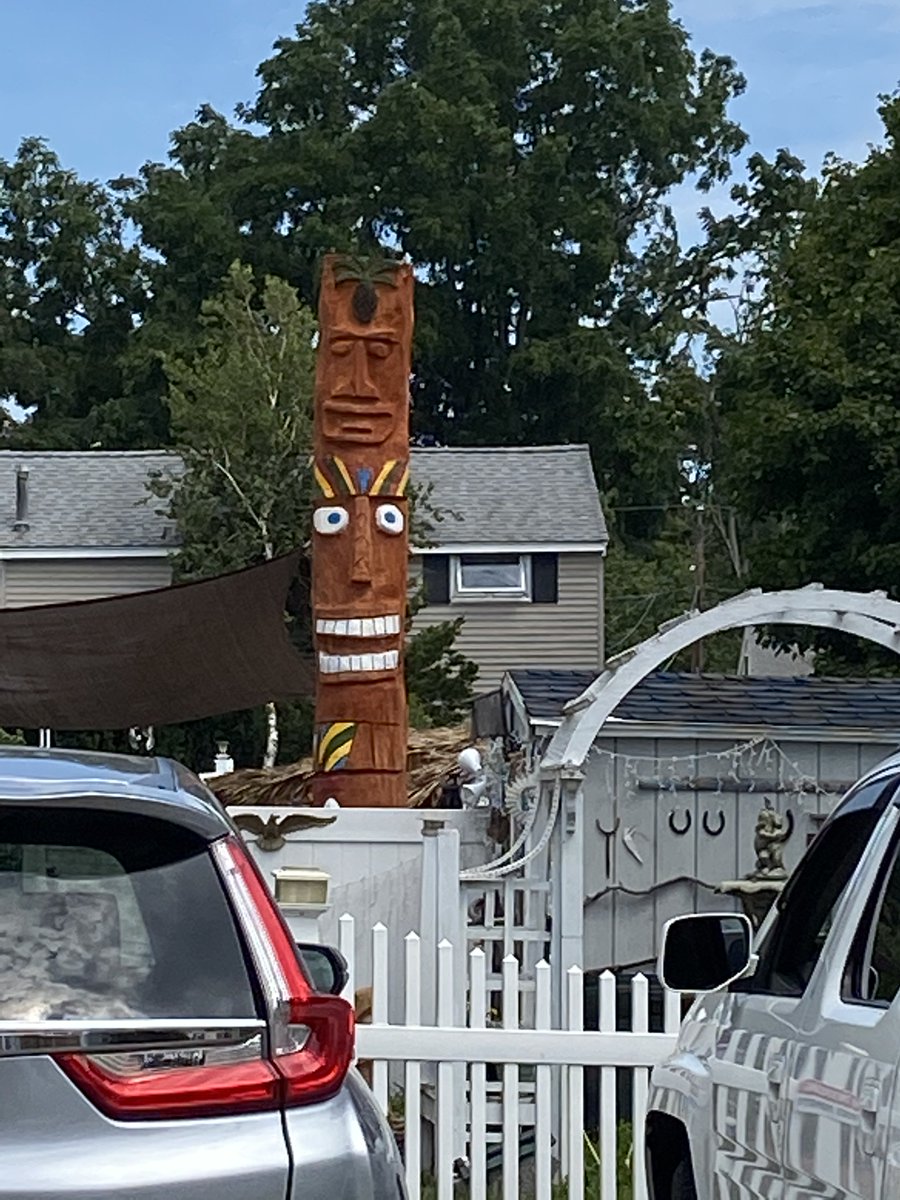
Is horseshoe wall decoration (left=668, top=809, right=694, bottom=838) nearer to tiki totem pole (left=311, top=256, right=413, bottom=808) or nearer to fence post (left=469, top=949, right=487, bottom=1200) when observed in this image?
tiki totem pole (left=311, top=256, right=413, bottom=808)

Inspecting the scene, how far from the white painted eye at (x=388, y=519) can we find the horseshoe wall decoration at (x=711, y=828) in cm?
307

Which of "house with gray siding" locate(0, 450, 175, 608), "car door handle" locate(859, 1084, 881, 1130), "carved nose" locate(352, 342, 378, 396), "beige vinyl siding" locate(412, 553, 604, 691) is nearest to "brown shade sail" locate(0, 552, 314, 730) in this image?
"carved nose" locate(352, 342, 378, 396)

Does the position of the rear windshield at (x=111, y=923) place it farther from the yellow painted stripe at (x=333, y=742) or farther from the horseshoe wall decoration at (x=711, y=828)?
the yellow painted stripe at (x=333, y=742)

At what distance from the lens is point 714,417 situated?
36781 mm

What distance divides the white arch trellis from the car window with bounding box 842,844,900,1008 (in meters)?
4.74

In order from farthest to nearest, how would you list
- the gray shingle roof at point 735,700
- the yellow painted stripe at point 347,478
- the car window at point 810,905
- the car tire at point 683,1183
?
the yellow painted stripe at point 347,478 < the gray shingle roof at point 735,700 < the car tire at point 683,1183 < the car window at point 810,905

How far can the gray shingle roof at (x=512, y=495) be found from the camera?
1130 inches

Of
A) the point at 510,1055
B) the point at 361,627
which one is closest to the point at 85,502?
the point at 361,627

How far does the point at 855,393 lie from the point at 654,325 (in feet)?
88.1

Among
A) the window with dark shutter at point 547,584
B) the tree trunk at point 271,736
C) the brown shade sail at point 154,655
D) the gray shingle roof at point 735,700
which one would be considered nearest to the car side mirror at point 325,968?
the gray shingle roof at point 735,700

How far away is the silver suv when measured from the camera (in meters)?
3.07

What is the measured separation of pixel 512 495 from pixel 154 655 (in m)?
15.3

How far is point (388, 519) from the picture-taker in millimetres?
12008

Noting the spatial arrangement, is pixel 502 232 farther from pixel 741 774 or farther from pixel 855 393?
pixel 741 774
